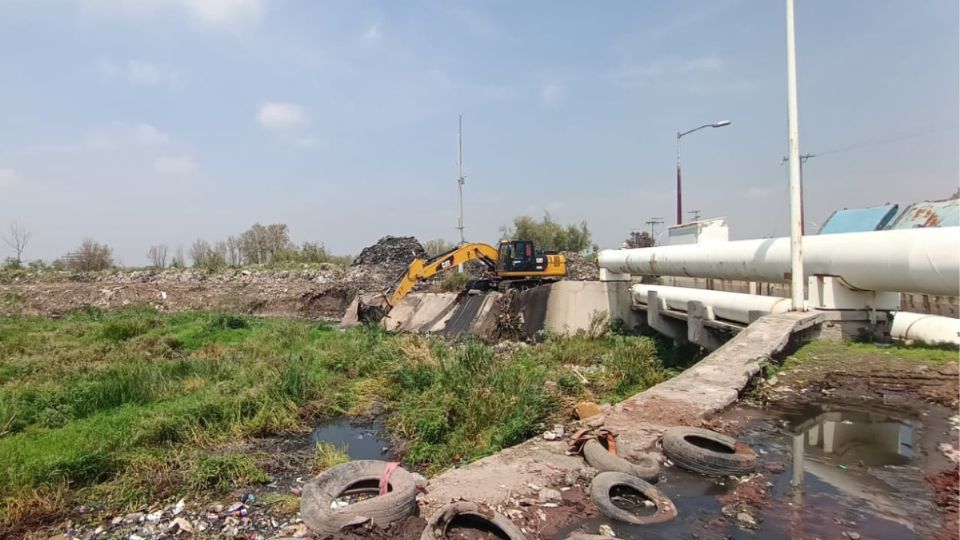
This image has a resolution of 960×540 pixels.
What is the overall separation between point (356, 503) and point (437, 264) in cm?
1455

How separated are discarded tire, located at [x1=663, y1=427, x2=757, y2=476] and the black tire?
30 cm

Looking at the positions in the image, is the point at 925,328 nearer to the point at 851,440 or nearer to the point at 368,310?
the point at 851,440

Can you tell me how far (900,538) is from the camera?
354 cm

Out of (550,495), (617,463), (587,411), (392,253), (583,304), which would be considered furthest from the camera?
(392,253)

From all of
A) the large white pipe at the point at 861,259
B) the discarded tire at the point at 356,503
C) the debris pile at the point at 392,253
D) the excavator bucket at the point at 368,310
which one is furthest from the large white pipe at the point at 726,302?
the debris pile at the point at 392,253

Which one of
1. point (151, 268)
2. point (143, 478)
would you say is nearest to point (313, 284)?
point (151, 268)

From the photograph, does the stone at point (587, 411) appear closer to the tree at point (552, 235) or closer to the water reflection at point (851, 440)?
the water reflection at point (851, 440)

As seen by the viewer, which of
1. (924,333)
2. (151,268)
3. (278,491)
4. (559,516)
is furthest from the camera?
(151,268)

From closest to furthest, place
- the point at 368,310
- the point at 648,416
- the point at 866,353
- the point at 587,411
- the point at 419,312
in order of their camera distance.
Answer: the point at 648,416 < the point at 587,411 < the point at 866,353 < the point at 419,312 < the point at 368,310

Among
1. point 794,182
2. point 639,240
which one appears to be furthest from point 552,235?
point 794,182

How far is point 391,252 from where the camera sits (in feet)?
106

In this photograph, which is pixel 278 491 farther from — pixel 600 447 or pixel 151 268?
pixel 151 268

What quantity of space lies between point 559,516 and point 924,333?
23.8 ft

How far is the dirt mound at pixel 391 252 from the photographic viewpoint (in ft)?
104
